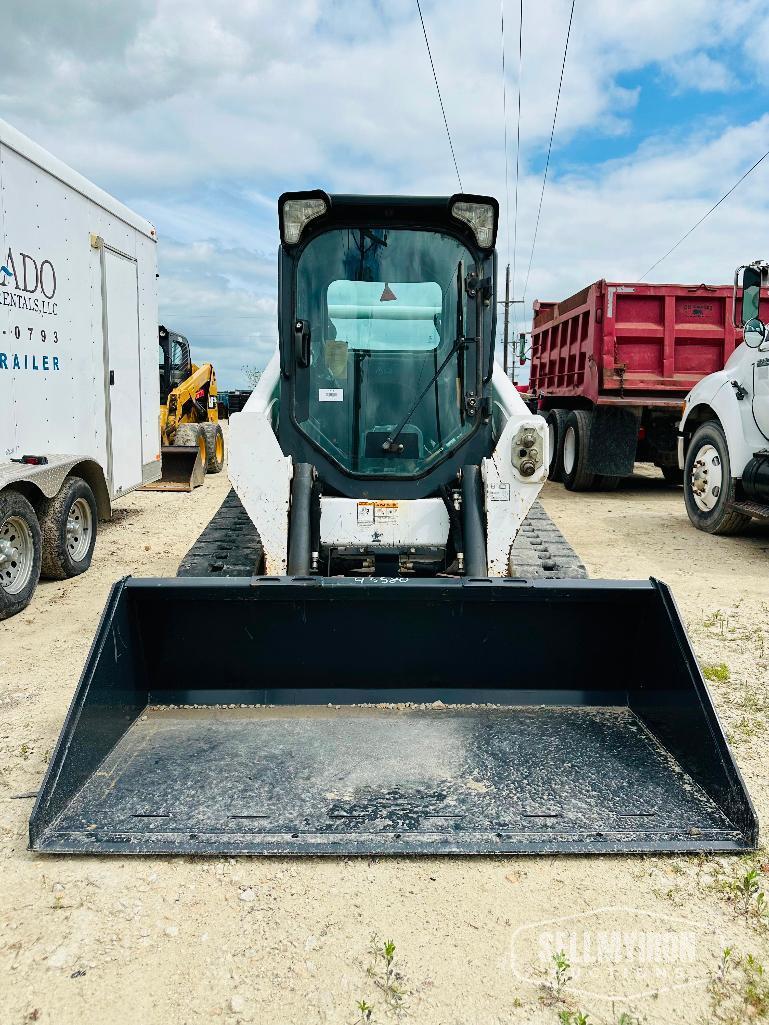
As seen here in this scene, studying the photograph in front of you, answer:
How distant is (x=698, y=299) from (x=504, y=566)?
820 cm

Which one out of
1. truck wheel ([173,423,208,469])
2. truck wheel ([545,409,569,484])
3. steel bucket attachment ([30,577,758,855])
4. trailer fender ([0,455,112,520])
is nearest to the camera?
steel bucket attachment ([30,577,758,855])

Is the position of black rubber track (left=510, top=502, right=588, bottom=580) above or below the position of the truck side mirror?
below

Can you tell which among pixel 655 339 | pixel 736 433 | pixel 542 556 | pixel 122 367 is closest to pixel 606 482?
pixel 655 339

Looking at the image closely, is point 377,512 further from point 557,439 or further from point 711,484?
point 557,439

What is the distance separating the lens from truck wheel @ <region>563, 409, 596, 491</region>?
11.9 metres

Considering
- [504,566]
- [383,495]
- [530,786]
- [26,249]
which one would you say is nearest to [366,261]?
[383,495]

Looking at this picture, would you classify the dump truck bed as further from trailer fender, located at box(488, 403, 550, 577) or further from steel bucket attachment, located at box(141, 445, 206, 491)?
trailer fender, located at box(488, 403, 550, 577)

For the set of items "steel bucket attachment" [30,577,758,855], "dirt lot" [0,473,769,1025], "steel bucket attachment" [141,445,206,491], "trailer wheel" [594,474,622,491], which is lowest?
"dirt lot" [0,473,769,1025]

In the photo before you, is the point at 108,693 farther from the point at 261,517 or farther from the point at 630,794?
the point at 630,794

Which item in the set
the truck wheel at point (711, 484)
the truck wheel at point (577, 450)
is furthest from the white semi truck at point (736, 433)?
the truck wheel at point (577, 450)

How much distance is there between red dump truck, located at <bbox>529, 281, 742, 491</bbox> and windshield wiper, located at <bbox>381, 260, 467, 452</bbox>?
6.72 metres

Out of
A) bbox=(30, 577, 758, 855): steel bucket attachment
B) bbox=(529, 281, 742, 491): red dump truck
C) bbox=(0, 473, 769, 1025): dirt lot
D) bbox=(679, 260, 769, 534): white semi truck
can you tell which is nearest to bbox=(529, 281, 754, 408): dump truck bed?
bbox=(529, 281, 742, 491): red dump truck

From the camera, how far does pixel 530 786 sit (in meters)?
2.90

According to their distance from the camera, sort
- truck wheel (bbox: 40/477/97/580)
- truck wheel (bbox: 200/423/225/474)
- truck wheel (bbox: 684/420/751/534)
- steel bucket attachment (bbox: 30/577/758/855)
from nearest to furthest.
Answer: steel bucket attachment (bbox: 30/577/758/855), truck wheel (bbox: 40/477/97/580), truck wheel (bbox: 684/420/751/534), truck wheel (bbox: 200/423/225/474)
